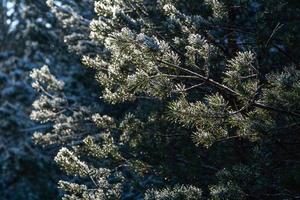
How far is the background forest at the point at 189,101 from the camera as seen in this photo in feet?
11.9

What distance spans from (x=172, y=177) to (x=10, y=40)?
11759mm

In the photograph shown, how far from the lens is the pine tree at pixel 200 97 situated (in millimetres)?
3619

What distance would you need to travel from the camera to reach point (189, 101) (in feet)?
18.8

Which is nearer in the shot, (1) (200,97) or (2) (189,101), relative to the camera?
(1) (200,97)

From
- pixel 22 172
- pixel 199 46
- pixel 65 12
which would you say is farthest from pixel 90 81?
pixel 199 46

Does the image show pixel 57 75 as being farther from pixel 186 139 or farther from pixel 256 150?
pixel 256 150

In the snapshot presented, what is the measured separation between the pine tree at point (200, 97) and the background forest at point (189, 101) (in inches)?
0.5

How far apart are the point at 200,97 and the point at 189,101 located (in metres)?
0.17

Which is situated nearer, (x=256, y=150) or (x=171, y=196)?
(x=171, y=196)

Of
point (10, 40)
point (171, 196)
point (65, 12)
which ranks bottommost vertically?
point (171, 196)

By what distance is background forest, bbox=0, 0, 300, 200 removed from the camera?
11.9ft

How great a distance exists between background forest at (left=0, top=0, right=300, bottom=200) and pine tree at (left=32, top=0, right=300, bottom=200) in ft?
0.04

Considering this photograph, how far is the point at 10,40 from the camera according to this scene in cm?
1551

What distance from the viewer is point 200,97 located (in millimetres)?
5629
